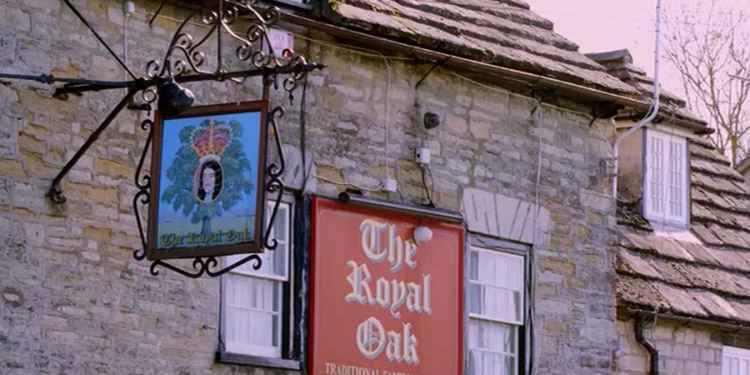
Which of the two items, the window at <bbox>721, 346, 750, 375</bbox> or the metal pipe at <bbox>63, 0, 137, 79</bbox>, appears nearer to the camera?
the metal pipe at <bbox>63, 0, 137, 79</bbox>

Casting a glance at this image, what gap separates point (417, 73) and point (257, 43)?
70.0 inches

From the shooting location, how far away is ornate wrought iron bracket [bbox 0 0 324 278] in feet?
46.8

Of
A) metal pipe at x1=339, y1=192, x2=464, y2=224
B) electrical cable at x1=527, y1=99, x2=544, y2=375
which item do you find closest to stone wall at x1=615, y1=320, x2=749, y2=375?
electrical cable at x1=527, y1=99, x2=544, y2=375

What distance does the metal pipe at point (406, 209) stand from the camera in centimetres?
1745

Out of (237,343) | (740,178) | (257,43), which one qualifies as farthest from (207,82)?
(740,178)

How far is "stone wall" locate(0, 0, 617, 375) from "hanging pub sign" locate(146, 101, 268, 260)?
1.19 metres

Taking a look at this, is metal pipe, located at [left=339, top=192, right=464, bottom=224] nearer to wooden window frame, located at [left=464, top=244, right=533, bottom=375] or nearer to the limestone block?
the limestone block

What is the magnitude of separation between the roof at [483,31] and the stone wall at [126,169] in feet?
0.97

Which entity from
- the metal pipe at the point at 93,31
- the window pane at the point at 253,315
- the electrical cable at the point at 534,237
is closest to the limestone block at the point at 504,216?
the electrical cable at the point at 534,237

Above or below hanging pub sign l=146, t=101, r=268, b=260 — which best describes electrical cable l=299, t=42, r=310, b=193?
above

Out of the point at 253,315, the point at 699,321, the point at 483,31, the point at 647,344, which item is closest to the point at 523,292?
the point at 647,344

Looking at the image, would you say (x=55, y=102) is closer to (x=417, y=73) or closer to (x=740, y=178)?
(x=417, y=73)

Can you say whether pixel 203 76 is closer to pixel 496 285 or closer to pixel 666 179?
pixel 496 285

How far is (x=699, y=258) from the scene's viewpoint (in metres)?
22.0
